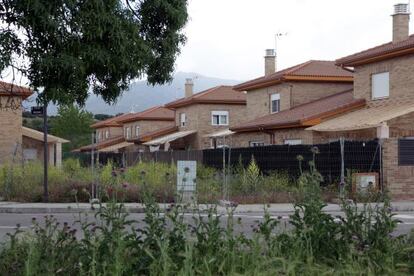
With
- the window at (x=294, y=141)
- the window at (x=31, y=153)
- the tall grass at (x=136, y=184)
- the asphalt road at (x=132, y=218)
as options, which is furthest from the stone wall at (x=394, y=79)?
the window at (x=31, y=153)

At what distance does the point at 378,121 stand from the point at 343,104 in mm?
5664

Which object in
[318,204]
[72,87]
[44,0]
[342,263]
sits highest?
[44,0]

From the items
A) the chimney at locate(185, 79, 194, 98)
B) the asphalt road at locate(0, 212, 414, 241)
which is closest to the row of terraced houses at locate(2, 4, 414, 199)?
the asphalt road at locate(0, 212, 414, 241)

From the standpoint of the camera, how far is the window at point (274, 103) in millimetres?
38188

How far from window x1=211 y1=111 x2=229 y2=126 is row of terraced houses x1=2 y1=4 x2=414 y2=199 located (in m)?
0.07

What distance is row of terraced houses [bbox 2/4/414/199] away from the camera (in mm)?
25562

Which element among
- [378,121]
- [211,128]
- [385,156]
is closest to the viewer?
[385,156]

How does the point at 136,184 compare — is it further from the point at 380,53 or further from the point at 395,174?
the point at 380,53

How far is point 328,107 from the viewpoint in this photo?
3170 centimetres

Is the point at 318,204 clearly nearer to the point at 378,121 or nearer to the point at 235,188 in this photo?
the point at 235,188

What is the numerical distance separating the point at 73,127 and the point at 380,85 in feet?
165

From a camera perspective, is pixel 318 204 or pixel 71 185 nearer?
pixel 318 204

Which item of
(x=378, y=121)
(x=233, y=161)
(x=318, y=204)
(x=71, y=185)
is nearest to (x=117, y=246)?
(x=318, y=204)

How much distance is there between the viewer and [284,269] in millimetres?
6434
